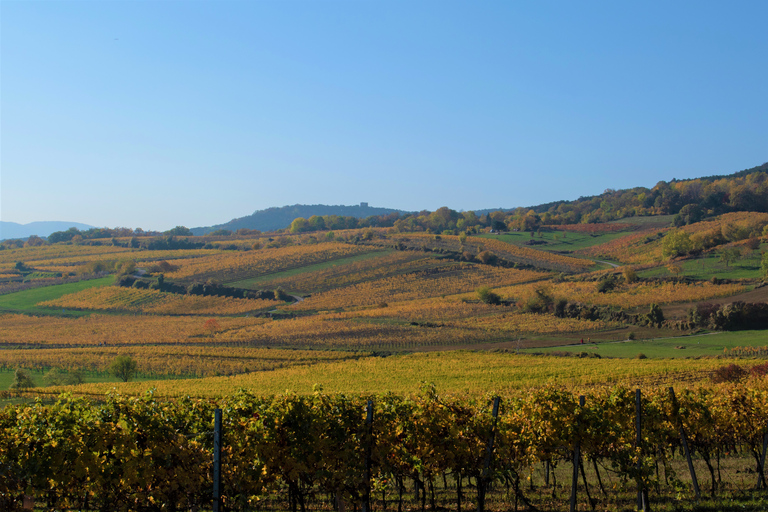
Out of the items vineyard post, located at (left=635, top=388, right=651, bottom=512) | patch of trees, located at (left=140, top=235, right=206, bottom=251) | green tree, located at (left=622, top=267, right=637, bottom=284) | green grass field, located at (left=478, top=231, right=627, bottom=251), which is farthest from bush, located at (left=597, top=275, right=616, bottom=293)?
patch of trees, located at (left=140, top=235, right=206, bottom=251)

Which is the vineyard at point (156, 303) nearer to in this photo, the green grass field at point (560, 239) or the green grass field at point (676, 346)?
the green grass field at point (676, 346)

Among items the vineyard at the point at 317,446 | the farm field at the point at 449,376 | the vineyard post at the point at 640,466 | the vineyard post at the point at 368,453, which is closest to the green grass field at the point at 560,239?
the farm field at the point at 449,376

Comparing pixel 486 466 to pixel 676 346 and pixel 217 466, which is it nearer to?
pixel 217 466

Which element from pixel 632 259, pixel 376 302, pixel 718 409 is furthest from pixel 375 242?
pixel 718 409

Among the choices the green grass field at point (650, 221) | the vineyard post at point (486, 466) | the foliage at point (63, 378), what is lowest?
the foliage at point (63, 378)

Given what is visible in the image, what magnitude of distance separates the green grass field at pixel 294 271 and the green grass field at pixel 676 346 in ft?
255

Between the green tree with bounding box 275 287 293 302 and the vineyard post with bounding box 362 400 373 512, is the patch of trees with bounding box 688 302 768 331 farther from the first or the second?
the green tree with bounding box 275 287 293 302

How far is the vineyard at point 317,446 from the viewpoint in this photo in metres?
9.26

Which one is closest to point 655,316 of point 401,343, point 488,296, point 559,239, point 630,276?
point 488,296

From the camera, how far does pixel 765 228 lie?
125438 mm

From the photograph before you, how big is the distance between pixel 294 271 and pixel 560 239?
8633cm

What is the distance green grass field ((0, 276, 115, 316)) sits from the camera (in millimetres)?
107062

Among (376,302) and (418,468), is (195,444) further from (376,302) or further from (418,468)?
(376,302)

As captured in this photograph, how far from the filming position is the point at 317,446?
10.3 m
